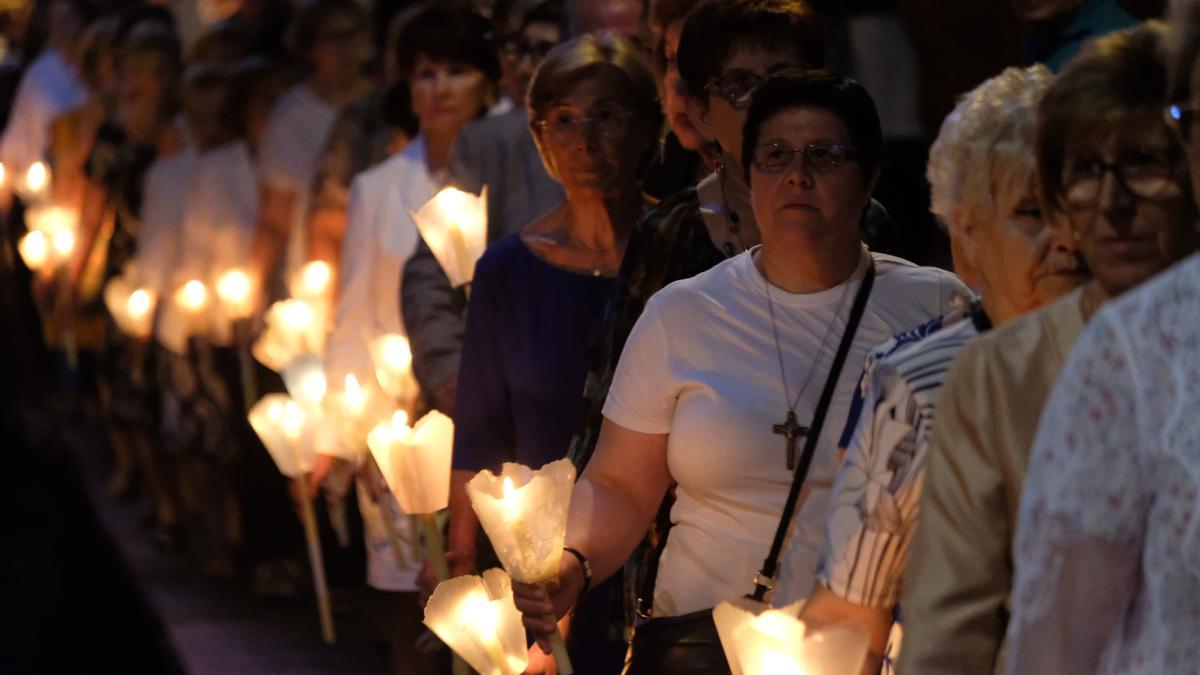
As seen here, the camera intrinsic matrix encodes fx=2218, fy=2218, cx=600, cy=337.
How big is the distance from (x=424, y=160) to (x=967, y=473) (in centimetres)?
409

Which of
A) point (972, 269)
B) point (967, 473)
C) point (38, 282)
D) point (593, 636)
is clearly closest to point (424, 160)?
point (593, 636)

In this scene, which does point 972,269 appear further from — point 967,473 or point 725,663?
point 725,663

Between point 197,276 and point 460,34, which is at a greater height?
point 460,34

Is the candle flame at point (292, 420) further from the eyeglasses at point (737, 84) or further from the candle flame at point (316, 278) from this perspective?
the eyeglasses at point (737, 84)

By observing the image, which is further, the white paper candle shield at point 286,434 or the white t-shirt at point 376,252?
the white t-shirt at point 376,252

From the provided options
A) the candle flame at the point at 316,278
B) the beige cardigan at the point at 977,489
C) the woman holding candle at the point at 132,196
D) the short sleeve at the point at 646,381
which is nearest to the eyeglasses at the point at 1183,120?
the beige cardigan at the point at 977,489

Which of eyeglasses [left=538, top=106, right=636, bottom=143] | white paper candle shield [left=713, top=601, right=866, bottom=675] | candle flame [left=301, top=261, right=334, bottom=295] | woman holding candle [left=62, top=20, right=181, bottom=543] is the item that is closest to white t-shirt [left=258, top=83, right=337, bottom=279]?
candle flame [left=301, top=261, right=334, bottom=295]

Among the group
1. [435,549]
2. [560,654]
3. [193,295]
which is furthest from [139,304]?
[560,654]

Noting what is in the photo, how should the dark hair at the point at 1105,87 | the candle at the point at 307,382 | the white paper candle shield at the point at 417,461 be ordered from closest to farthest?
1. the dark hair at the point at 1105,87
2. the white paper candle shield at the point at 417,461
3. the candle at the point at 307,382

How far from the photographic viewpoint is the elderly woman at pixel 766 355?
3.45 metres

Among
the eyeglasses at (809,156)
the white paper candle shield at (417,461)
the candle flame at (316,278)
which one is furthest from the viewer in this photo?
the candle flame at (316,278)

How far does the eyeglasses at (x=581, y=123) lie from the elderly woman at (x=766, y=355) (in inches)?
40.9

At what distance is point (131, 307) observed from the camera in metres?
9.02

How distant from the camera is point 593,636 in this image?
4.53 metres
